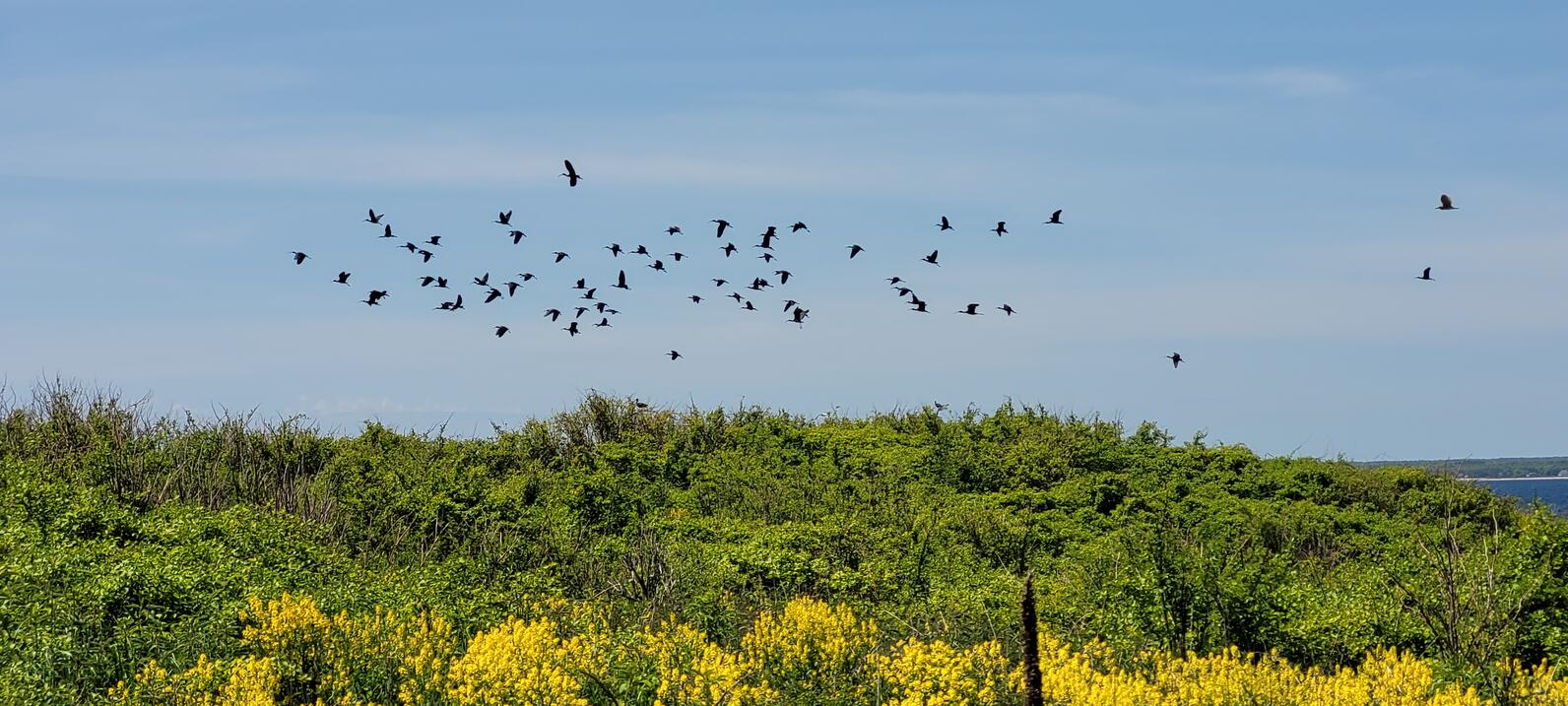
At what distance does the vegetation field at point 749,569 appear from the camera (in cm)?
1133

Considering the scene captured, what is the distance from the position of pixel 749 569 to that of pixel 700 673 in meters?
7.40

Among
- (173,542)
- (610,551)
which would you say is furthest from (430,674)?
(610,551)

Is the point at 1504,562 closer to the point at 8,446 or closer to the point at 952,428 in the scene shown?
the point at 952,428

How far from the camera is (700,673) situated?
11172 millimetres

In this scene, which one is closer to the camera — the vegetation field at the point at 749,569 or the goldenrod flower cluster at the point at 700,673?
the goldenrod flower cluster at the point at 700,673

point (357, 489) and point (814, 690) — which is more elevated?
point (357, 489)

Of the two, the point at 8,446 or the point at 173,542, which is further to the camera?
the point at 8,446

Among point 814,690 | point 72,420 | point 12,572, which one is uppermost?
point 72,420

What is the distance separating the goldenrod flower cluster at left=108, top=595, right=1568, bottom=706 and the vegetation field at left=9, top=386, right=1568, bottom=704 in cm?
3

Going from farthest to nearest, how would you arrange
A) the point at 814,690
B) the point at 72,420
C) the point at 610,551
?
the point at 72,420 < the point at 610,551 < the point at 814,690

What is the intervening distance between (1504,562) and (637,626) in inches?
370

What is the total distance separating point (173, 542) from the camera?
16.0 m

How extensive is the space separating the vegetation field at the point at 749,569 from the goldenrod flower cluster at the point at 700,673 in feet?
0.11

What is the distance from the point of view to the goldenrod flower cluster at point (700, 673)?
10.7 m
